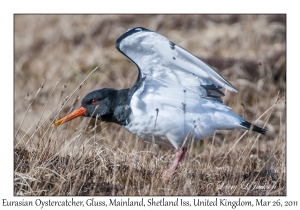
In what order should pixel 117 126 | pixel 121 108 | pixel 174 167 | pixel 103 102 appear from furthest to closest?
pixel 117 126 < pixel 103 102 < pixel 121 108 < pixel 174 167

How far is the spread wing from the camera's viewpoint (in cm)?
539

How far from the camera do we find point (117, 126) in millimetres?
9695

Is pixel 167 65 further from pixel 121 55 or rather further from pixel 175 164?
pixel 121 55

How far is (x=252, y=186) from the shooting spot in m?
5.43

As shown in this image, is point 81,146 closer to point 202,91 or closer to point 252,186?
point 202,91

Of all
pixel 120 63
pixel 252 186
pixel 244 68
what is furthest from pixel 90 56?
pixel 252 186

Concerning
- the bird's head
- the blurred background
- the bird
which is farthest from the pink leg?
the blurred background

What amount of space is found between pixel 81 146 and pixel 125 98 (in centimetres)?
74

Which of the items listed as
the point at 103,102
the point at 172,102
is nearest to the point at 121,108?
the point at 103,102

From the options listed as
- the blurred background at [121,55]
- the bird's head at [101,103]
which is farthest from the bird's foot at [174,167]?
the blurred background at [121,55]

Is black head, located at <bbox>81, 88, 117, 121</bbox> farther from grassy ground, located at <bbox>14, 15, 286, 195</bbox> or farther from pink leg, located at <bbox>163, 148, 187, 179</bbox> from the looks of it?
pink leg, located at <bbox>163, 148, 187, 179</bbox>

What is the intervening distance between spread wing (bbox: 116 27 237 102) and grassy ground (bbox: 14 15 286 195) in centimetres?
47

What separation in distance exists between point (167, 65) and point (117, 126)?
417cm

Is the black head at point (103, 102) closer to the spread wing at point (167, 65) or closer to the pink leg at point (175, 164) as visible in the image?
the spread wing at point (167, 65)
